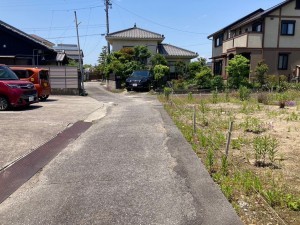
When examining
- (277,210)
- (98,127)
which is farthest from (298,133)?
(98,127)

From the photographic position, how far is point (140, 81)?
70.2ft

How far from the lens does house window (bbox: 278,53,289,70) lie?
25844 millimetres

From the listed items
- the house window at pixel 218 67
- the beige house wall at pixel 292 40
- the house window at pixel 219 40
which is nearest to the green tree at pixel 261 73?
the beige house wall at pixel 292 40

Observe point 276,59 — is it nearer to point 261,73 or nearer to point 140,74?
point 261,73

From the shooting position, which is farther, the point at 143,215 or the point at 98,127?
the point at 98,127

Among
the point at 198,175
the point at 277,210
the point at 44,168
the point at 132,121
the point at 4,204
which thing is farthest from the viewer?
the point at 132,121

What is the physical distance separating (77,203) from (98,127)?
5043 mm

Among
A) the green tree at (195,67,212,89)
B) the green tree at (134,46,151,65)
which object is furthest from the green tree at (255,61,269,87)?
the green tree at (134,46,151,65)

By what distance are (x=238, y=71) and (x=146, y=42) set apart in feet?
43.9

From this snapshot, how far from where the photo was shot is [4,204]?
3.61 metres

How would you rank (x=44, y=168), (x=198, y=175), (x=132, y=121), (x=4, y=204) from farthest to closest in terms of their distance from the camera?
(x=132, y=121)
(x=44, y=168)
(x=198, y=175)
(x=4, y=204)

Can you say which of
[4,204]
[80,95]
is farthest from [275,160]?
[80,95]

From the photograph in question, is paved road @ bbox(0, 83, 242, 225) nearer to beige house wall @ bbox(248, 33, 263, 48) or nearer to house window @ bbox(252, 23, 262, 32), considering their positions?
beige house wall @ bbox(248, 33, 263, 48)

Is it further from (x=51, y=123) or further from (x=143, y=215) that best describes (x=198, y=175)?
(x=51, y=123)
